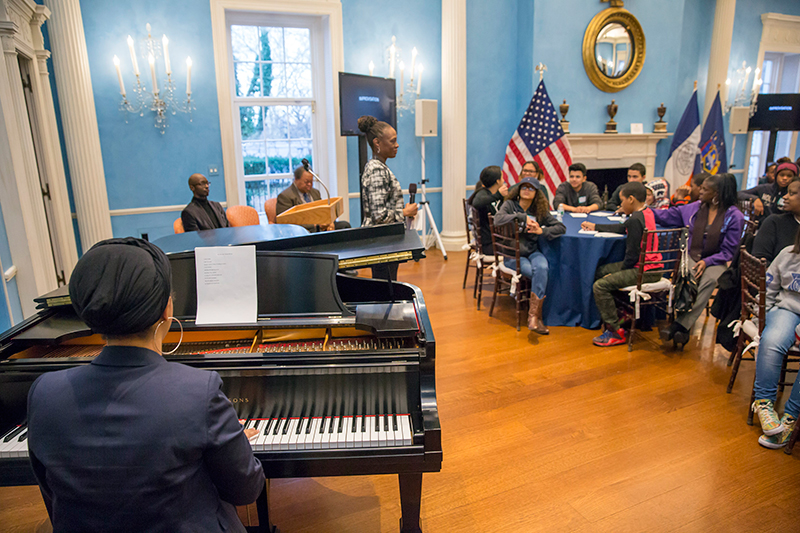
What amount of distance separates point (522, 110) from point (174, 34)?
471cm

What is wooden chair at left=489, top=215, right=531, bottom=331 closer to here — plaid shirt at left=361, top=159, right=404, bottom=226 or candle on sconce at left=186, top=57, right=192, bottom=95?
plaid shirt at left=361, top=159, right=404, bottom=226

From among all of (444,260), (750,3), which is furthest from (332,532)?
(750,3)

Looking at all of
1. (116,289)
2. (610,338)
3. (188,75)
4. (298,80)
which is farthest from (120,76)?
(610,338)

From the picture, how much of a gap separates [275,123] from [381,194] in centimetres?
381

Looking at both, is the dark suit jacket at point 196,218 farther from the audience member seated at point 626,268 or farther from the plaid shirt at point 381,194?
the audience member seated at point 626,268

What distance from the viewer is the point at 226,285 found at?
1787mm

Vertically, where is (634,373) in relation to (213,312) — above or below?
below

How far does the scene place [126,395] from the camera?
0.97 m

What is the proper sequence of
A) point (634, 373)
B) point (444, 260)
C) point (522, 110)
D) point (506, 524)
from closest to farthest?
1. point (506, 524)
2. point (634, 373)
3. point (444, 260)
4. point (522, 110)

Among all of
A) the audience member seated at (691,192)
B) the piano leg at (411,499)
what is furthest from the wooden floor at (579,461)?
the audience member seated at (691,192)

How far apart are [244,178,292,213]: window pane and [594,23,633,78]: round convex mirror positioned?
4.93 metres

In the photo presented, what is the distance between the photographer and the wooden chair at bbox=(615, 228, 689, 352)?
371cm

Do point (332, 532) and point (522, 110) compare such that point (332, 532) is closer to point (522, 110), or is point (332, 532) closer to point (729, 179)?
point (729, 179)

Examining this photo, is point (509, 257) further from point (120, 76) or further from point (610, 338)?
point (120, 76)
